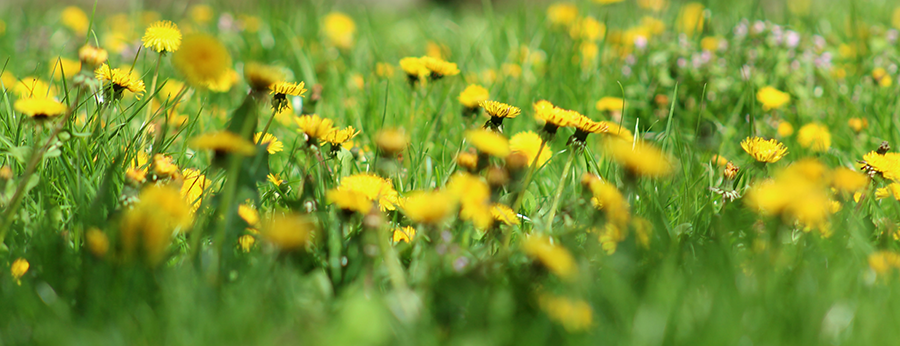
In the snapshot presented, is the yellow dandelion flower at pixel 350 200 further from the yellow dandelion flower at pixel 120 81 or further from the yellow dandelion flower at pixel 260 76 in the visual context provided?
the yellow dandelion flower at pixel 120 81

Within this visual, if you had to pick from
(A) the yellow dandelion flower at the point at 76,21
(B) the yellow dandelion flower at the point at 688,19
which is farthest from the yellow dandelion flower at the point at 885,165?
(A) the yellow dandelion flower at the point at 76,21

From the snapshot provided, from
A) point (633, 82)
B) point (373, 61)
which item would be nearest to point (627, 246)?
→ point (633, 82)

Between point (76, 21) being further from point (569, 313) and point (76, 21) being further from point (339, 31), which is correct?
point (569, 313)

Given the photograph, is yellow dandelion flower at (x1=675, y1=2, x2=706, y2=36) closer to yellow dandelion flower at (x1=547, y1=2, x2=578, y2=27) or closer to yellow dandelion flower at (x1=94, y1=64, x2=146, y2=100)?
yellow dandelion flower at (x1=547, y1=2, x2=578, y2=27)

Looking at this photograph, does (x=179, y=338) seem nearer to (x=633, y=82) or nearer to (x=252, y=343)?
(x=252, y=343)

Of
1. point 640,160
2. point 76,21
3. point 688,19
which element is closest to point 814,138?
point 640,160
